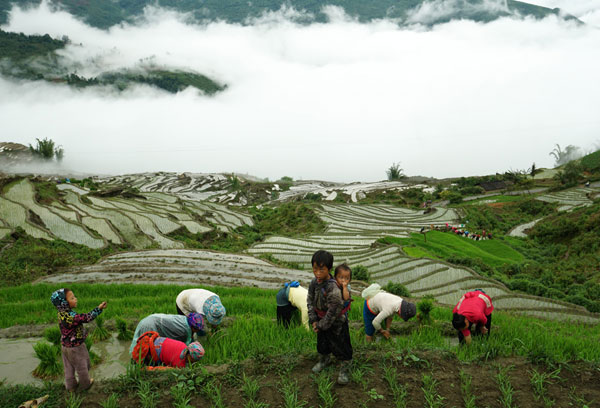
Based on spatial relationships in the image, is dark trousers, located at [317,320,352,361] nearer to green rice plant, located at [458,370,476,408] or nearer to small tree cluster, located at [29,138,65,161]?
green rice plant, located at [458,370,476,408]

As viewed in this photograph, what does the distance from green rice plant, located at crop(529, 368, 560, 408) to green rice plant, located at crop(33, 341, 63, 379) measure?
6306mm

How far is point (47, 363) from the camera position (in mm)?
4887

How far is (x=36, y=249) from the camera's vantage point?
15.3 meters

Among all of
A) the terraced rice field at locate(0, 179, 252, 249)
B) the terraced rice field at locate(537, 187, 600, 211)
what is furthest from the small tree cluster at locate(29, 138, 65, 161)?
the terraced rice field at locate(537, 187, 600, 211)

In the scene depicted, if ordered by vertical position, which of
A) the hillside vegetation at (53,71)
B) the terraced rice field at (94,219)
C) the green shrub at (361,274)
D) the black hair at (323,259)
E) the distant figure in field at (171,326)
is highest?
the hillside vegetation at (53,71)

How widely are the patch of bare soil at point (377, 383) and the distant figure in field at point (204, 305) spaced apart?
919mm

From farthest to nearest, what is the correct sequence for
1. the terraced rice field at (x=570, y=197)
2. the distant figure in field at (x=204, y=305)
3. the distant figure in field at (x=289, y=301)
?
the terraced rice field at (x=570, y=197)
the distant figure in field at (x=289, y=301)
the distant figure in field at (x=204, y=305)

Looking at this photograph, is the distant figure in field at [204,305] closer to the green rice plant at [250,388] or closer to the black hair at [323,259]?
the green rice plant at [250,388]

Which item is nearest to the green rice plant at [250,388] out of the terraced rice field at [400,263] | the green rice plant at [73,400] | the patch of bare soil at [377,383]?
the patch of bare soil at [377,383]

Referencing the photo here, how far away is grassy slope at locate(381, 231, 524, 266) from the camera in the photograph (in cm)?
1900

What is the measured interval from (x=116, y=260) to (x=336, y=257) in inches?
447

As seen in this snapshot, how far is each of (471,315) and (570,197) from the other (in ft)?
145

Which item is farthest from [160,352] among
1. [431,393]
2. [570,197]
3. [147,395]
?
[570,197]

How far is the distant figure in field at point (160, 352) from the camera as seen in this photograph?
14.5ft
